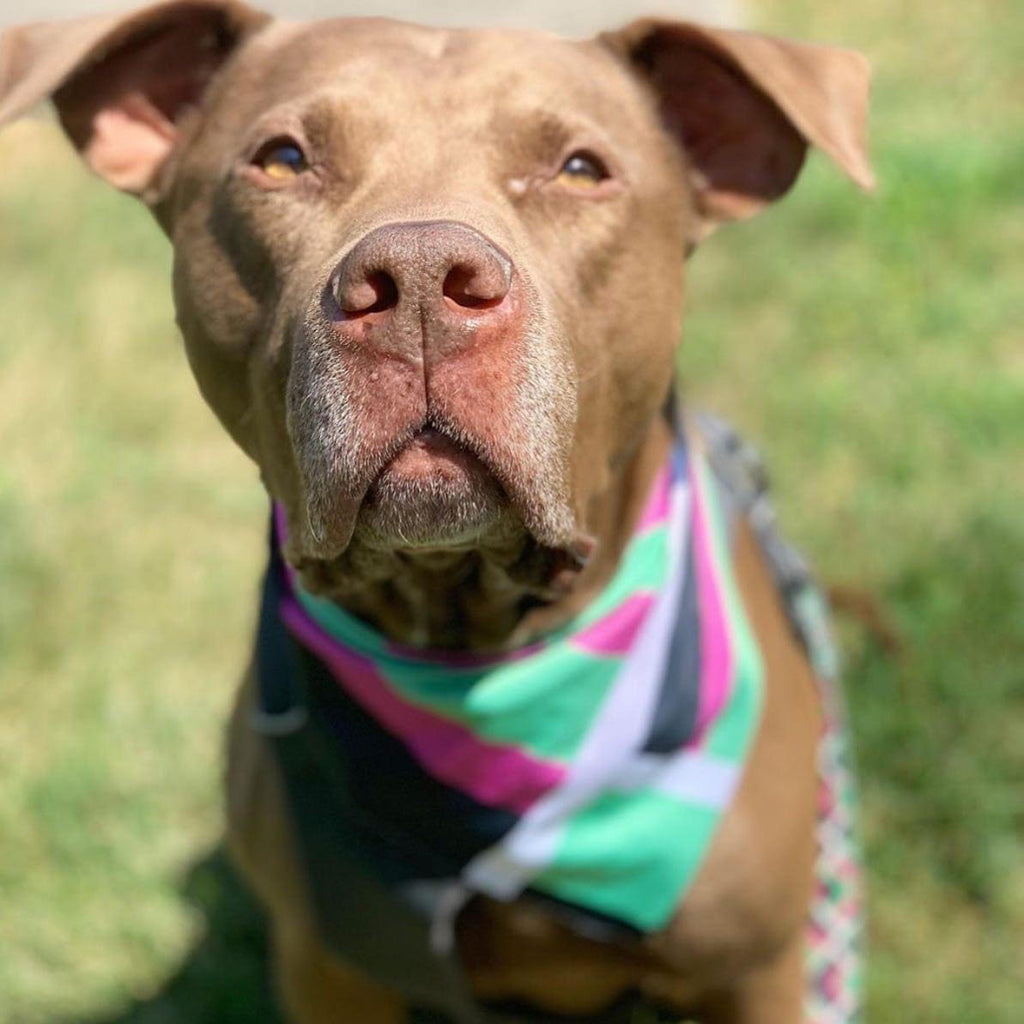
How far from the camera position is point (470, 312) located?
5.59 ft

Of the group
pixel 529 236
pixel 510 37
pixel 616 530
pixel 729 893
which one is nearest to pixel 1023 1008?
pixel 729 893

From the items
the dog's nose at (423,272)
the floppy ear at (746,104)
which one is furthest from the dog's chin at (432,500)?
the floppy ear at (746,104)

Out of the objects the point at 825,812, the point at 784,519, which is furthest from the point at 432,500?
the point at 784,519

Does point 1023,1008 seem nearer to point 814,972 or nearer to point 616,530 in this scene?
point 814,972

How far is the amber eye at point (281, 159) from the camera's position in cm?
211

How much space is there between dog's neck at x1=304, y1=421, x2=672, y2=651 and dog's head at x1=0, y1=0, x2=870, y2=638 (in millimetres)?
45

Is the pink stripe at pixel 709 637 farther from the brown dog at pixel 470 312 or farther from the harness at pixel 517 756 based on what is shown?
the brown dog at pixel 470 312

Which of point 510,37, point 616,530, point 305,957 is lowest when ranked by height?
point 305,957

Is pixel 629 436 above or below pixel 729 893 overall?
above

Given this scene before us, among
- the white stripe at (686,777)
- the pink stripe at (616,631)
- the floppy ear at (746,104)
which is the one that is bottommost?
the white stripe at (686,777)

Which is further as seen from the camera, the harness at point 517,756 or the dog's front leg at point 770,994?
the dog's front leg at point 770,994

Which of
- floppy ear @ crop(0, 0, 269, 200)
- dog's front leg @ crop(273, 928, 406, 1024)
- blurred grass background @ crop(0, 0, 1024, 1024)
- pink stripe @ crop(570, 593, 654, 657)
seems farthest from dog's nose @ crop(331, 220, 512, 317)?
blurred grass background @ crop(0, 0, 1024, 1024)

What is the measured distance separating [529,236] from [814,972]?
5.37 feet

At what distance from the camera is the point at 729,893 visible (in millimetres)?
2447
